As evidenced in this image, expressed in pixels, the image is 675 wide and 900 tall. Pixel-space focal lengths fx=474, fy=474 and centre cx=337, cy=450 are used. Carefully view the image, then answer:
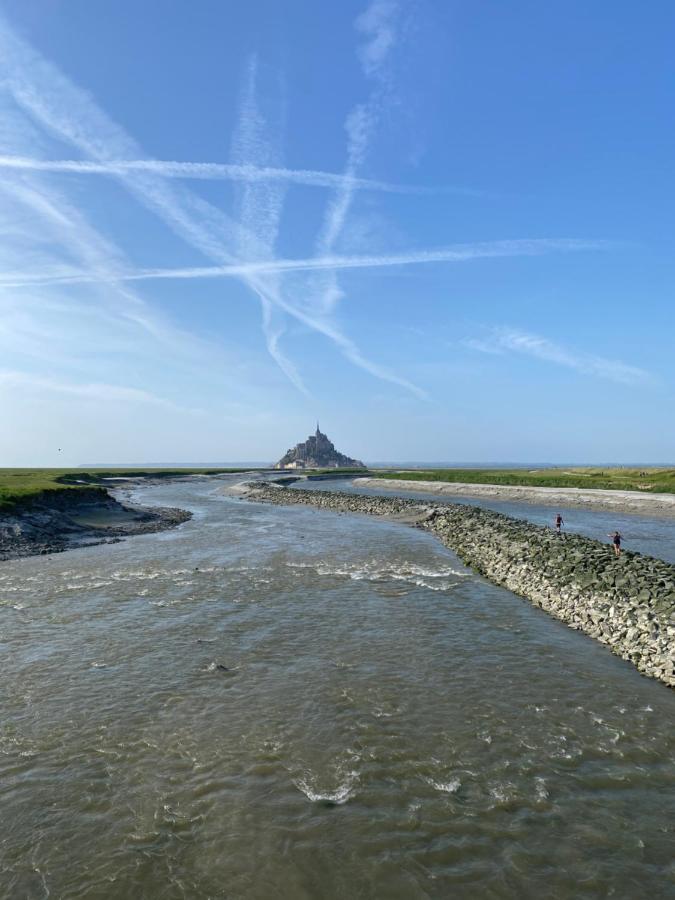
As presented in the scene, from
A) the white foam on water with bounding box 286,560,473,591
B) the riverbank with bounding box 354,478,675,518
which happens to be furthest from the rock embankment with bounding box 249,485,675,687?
the riverbank with bounding box 354,478,675,518

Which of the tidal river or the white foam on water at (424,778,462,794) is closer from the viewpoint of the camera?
the tidal river

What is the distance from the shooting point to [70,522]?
149ft

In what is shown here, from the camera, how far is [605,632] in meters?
Answer: 17.9

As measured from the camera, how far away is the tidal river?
757cm

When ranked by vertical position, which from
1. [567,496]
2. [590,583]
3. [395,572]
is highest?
[567,496]

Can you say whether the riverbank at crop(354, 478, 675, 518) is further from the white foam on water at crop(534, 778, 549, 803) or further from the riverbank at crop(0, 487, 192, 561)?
the white foam on water at crop(534, 778, 549, 803)

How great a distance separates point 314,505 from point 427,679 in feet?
201

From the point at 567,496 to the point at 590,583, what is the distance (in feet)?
193

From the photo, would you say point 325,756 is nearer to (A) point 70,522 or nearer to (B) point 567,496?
(A) point 70,522

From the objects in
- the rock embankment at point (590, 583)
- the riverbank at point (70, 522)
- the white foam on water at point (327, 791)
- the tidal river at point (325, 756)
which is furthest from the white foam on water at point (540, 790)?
the riverbank at point (70, 522)

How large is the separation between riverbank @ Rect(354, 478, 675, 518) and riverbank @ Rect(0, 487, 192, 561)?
2181 inches

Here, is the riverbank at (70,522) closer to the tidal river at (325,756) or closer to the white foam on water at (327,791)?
the tidal river at (325,756)

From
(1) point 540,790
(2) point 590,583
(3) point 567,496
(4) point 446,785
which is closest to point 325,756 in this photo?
(4) point 446,785

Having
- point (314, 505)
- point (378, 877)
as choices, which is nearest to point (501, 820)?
point (378, 877)
